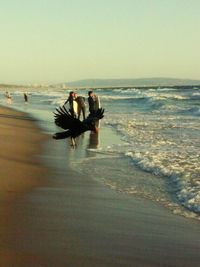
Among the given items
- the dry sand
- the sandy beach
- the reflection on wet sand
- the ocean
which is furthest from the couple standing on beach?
the sandy beach

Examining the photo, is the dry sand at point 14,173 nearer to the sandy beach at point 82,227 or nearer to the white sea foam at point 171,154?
the sandy beach at point 82,227

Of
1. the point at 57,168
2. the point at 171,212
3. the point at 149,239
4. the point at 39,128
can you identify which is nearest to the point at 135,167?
the point at 57,168

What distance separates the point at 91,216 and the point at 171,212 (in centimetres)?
103

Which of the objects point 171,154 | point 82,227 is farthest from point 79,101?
point 82,227

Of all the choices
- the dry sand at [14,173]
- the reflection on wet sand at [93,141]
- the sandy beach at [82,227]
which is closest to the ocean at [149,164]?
the reflection on wet sand at [93,141]

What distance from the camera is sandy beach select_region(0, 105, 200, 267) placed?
175 inches

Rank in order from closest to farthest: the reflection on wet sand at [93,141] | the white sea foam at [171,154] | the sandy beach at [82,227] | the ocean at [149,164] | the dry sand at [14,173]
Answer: the sandy beach at [82,227]
the dry sand at [14,173]
the ocean at [149,164]
the white sea foam at [171,154]
the reflection on wet sand at [93,141]

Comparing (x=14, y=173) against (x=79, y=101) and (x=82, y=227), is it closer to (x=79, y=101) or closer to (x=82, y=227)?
(x=82, y=227)

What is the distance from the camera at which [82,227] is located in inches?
212

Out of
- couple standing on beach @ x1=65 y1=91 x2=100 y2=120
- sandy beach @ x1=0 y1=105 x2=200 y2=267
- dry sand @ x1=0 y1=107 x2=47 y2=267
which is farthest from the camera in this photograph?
couple standing on beach @ x1=65 y1=91 x2=100 y2=120

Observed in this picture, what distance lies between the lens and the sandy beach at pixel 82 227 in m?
4.45

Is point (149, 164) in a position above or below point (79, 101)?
below

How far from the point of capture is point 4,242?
4.70 meters

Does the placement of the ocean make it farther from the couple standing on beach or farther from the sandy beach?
the couple standing on beach
